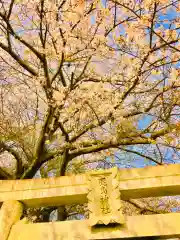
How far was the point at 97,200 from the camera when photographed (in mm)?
4152

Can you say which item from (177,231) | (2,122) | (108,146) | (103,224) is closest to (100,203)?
(103,224)

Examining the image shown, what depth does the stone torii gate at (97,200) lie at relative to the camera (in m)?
3.90

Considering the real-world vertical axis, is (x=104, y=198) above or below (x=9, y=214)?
above

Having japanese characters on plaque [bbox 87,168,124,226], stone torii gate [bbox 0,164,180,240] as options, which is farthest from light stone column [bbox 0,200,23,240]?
japanese characters on plaque [bbox 87,168,124,226]

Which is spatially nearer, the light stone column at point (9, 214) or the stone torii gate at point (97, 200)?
the stone torii gate at point (97, 200)

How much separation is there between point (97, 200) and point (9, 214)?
1204 millimetres

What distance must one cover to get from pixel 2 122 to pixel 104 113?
277 cm

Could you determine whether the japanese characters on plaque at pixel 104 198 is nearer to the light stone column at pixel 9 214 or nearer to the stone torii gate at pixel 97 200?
the stone torii gate at pixel 97 200

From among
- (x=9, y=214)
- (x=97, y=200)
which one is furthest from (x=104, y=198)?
(x=9, y=214)

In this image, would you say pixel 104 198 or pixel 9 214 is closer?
pixel 104 198

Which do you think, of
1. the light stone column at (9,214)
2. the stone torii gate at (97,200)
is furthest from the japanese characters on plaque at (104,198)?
the light stone column at (9,214)

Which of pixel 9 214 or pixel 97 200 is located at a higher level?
pixel 97 200

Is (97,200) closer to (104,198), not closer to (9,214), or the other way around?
(104,198)

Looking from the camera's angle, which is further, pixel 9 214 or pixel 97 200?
pixel 9 214
